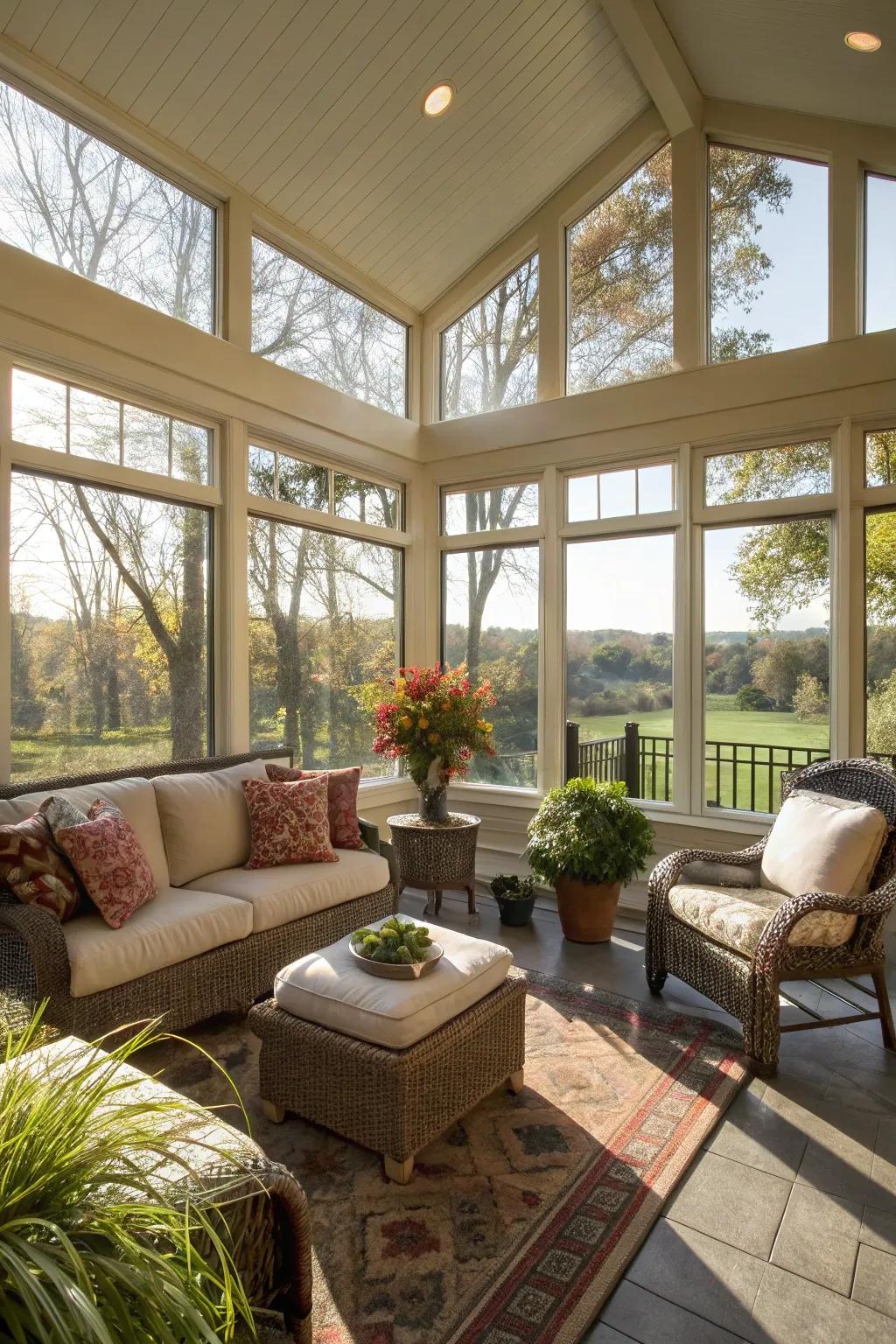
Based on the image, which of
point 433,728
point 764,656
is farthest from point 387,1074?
point 764,656

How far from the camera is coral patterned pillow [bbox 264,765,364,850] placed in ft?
12.9

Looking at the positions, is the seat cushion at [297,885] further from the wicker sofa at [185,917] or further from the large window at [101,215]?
the large window at [101,215]

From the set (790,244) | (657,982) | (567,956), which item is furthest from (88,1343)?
(790,244)

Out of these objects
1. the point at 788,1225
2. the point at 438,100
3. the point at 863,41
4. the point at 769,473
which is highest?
the point at 438,100

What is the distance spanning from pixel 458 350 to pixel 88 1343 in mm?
5878

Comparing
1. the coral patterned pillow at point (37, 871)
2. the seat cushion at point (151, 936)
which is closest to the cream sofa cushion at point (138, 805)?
the seat cushion at point (151, 936)

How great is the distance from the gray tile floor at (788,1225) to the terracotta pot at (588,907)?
1205 mm

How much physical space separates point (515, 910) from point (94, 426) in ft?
10.9

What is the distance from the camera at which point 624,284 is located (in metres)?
5.00

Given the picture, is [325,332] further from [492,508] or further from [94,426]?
[94,426]

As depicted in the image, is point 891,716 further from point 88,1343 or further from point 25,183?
point 25,183

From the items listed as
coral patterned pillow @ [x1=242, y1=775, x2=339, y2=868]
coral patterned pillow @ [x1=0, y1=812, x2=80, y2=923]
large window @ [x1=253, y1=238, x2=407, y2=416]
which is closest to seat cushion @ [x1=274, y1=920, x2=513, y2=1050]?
coral patterned pillow @ [x1=0, y1=812, x2=80, y2=923]

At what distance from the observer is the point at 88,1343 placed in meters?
0.69

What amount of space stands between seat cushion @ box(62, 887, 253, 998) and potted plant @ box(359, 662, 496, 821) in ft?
5.06
